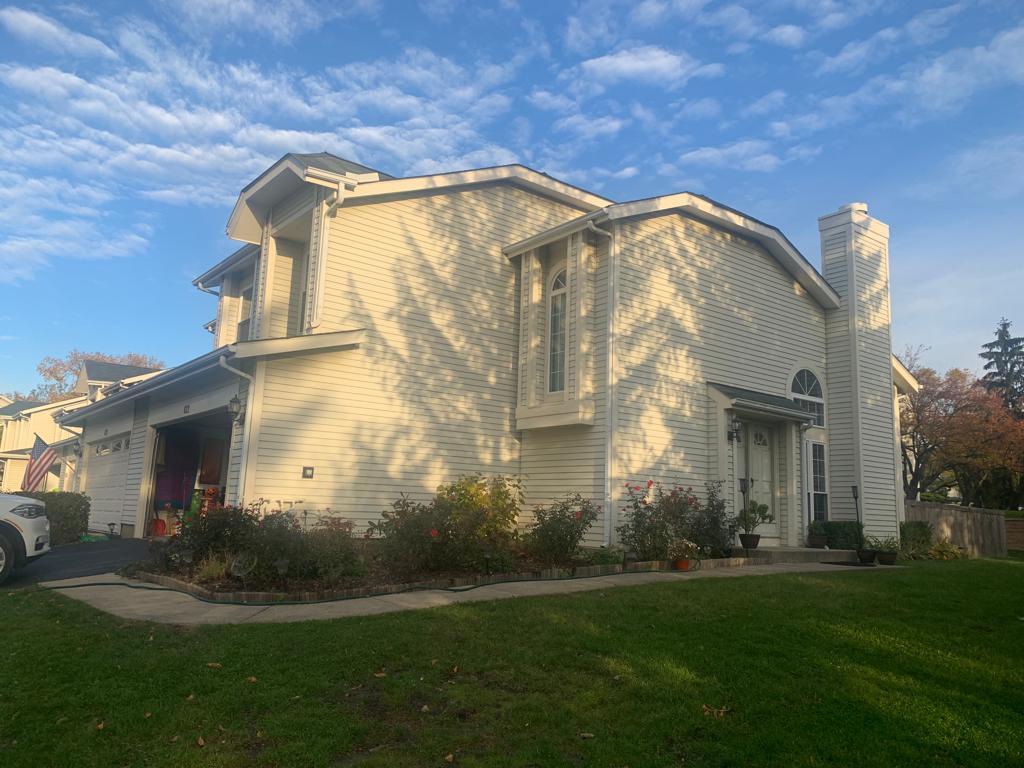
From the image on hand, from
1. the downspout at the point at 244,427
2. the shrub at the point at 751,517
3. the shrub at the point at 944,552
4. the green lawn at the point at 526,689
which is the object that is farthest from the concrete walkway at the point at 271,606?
the shrub at the point at 944,552

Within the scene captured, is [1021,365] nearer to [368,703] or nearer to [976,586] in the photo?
[976,586]

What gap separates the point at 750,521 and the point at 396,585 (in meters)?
7.12

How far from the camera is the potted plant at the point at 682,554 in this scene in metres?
11.1

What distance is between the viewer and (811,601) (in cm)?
773

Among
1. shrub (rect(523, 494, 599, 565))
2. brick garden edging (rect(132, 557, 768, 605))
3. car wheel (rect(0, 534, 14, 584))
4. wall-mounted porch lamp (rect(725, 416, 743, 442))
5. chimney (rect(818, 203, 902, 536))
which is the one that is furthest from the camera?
chimney (rect(818, 203, 902, 536))

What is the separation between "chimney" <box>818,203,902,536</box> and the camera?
1586cm

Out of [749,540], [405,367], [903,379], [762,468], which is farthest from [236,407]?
[903,379]

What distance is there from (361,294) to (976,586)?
1019cm

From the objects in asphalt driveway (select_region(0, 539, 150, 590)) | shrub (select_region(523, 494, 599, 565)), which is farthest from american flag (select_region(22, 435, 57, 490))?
shrub (select_region(523, 494, 599, 565))

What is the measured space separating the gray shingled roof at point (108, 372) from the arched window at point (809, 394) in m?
21.0

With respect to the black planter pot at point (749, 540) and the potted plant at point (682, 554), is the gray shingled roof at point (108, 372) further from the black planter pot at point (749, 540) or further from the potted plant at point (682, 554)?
the black planter pot at point (749, 540)

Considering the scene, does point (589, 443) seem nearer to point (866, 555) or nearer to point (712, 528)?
point (712, 528)

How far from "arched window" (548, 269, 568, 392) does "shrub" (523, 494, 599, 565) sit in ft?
9.47

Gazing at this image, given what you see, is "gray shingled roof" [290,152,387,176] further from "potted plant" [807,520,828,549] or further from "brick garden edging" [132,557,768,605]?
"potted plant" [807,520,828,549]
